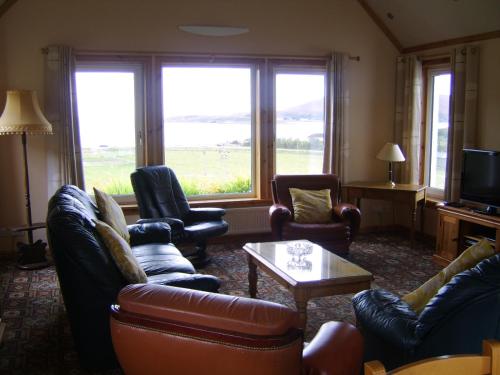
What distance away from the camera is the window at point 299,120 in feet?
21.0

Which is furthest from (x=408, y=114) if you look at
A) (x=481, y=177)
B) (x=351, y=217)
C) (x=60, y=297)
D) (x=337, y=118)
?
(x=60, y=297)

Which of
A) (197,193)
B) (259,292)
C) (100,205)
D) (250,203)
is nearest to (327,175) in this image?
(250,203)

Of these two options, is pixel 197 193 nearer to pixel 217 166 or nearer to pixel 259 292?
pixel 217 166

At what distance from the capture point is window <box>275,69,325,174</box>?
6414mm

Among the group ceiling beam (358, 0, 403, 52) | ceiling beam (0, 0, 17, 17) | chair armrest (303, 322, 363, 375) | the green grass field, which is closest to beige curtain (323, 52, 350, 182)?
the green grass field

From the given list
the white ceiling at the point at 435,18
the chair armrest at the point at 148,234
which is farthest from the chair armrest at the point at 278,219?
the white ceiling at the point at 435,18

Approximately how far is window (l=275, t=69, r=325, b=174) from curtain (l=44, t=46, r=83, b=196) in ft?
7.63

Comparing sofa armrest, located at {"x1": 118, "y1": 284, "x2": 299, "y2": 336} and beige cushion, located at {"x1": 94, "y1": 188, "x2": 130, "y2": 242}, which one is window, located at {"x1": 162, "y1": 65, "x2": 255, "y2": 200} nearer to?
beige cushion, located at {"x1": 94, "y1": 188, "x2": 130, "y2": 242}

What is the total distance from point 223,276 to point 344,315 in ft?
4.47

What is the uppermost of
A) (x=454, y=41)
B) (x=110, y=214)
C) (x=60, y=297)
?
(x=454, y=41)

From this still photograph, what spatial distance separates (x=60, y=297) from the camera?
433 centimetres

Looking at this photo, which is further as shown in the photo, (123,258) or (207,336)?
(123,258)

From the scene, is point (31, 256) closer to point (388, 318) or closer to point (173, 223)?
point (173, 223)

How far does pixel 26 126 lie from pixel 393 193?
12.8ft
